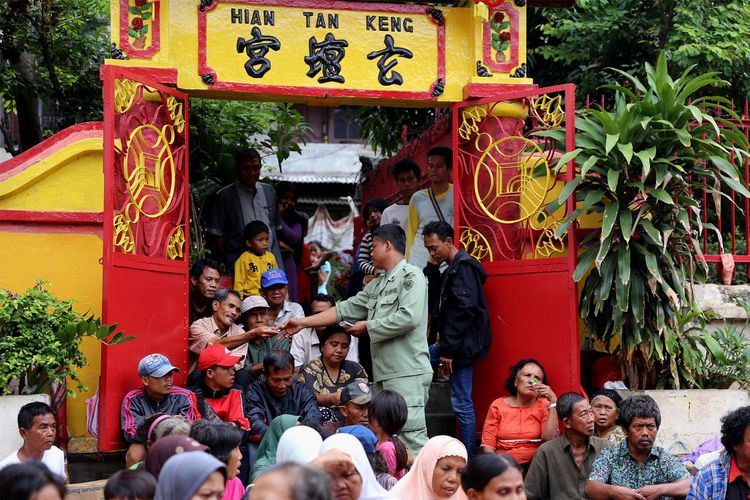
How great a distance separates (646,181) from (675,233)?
0.49 metres

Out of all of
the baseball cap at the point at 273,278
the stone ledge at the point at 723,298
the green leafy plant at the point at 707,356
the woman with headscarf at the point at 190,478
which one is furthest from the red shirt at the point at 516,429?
the woman with headscarf at the point at 190,478

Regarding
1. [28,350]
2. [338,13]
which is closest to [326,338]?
[28,350]

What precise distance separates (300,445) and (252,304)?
10.1 ft

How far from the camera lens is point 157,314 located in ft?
28.9

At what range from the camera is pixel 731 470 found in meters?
6.44

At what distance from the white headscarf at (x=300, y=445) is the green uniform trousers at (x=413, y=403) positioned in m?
1.97

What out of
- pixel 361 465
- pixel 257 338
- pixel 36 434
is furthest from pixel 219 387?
pixel 361 465

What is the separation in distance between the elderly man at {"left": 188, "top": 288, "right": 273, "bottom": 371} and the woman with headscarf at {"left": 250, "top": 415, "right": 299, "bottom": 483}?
1136 millimetres

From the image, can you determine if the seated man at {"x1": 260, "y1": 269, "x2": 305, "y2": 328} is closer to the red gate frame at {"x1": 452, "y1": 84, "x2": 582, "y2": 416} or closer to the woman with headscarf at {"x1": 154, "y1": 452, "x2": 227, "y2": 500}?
the red gate frame at {"x1": 452, "y1": 84, "x2": 582, "y2": 416}

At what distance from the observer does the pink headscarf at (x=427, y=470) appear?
243 inches

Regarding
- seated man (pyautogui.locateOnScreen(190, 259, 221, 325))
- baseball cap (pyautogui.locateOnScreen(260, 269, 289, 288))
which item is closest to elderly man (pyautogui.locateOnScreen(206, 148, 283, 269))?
seated man (pyautogui.locateOnScreen(190, 259, 221, 325))

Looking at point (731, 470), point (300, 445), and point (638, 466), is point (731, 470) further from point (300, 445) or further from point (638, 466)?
point (300, 445)

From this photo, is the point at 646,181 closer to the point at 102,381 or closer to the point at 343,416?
the point at 343,416

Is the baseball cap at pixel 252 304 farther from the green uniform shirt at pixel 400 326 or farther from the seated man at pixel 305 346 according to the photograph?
the green uniform shirt at pixel 400 326
